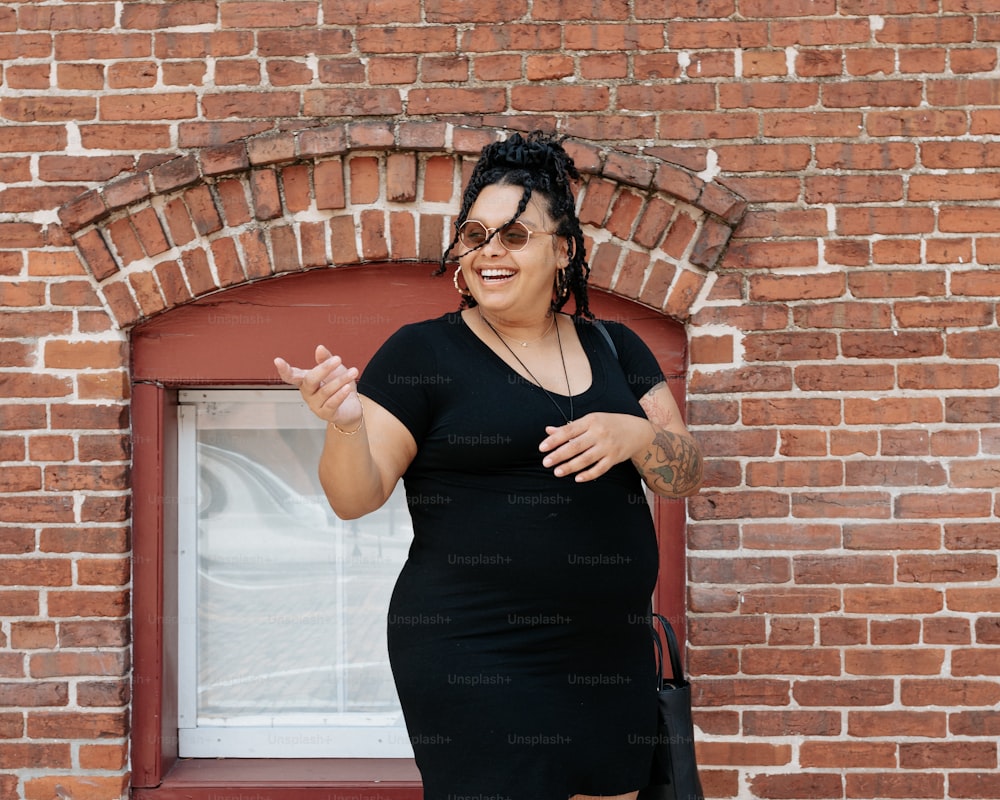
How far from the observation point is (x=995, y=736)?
3.06 m

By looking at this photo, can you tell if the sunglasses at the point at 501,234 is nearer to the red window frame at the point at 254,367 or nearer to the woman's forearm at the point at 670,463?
the woman's forearm at the point at 670,463

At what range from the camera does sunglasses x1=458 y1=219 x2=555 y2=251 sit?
207 centimetres

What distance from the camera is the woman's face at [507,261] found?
2.08 m

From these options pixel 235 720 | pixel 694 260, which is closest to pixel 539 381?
pixel 694 260

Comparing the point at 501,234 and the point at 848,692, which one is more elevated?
the point at 501,234

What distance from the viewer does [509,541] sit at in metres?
1.94

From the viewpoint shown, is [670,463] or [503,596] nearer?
[503,596]

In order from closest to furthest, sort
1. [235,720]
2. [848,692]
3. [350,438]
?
[350,438] < [848,692] < [235,720]

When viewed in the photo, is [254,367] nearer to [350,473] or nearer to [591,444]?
[350,473]

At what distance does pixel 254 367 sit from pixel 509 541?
5.08 ft

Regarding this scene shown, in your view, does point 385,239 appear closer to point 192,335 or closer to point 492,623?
point 192,335

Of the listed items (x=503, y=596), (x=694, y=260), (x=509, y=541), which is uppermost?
(x=694, y=260)

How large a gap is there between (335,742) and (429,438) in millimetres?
1775

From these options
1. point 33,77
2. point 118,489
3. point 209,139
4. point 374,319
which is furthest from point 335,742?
point 33,77
